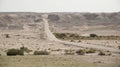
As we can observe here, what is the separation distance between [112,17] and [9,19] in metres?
55.9

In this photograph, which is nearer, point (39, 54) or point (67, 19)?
point (39, 54)

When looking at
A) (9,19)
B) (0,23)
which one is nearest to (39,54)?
(0,23)

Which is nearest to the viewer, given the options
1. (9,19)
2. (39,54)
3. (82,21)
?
(39,54)

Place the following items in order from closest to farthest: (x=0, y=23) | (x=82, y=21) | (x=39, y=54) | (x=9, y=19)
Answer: (x=39, y=54) → (x=0, y=23) → (x=9, y=19) → (x=82, y=21)

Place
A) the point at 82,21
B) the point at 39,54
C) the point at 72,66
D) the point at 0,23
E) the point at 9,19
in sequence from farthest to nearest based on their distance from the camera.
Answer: the point at 82,21, the point at 9,19, the point at 0,23, the point at 39,54, the point at 72,66

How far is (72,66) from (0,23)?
116107mm

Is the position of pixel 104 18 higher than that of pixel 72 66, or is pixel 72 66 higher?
pixel 72 66

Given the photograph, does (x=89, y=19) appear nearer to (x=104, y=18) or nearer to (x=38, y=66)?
(x=104, y=18)

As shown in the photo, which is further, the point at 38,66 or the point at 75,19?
the point at 75,19

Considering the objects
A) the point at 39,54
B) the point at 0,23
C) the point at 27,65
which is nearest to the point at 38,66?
the point at 27,65

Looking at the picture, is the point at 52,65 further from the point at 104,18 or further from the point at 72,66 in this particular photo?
the point at 104,18

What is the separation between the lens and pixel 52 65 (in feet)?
68.3

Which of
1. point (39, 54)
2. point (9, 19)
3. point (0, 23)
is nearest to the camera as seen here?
point (39, 54)

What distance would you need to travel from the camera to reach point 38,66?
20141mm
